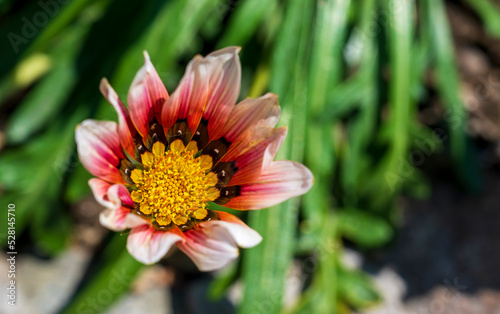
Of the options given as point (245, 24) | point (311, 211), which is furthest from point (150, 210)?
point (311, 211)

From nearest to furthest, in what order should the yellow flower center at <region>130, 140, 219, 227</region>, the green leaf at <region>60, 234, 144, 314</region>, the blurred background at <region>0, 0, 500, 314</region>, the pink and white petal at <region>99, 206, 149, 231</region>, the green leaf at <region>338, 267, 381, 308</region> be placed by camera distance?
the pink and white petal at <region>99, 206, 149, 231</region> < the yellow flower center at <region>130, 140, 219, 227</region> < the green leaf at <region>60, 234, 144, 314</region> < the blurred background at <region>0, 0, 500, 314</region> < the green leaf at <region>338, 267, 381, 308</region>

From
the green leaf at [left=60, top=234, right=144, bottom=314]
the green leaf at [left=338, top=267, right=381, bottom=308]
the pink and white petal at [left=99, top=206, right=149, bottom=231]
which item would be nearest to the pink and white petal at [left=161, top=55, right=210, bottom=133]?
the pink and white petal at [left=99, top=206, right=149, bottom=231]

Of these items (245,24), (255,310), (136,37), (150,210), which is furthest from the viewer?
(245,24)

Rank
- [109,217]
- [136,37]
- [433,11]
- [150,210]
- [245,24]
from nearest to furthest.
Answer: [109,217]
[150,210]
[136,37]
[245,24]
[433,11]

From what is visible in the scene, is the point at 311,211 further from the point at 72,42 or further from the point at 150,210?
the point at 150,210

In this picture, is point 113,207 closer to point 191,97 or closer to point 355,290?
point 191,97

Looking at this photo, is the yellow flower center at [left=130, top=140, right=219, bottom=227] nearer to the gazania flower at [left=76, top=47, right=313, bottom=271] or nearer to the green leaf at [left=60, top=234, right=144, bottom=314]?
the gazania flower at [left=76, top=47, right=313, bottom=271]

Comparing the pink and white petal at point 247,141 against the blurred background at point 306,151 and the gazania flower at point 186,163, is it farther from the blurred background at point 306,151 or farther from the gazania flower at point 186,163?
the blurred background at point 306,151
